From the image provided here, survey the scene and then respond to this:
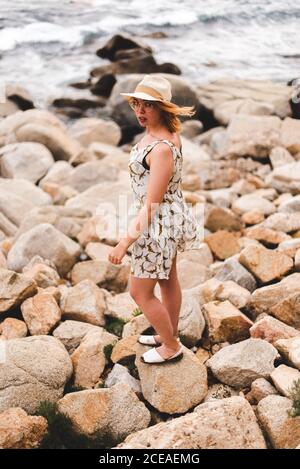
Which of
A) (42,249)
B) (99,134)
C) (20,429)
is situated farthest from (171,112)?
(99,134)

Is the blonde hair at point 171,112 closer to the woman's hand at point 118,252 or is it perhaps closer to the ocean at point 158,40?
the woman's hand at point 118,252

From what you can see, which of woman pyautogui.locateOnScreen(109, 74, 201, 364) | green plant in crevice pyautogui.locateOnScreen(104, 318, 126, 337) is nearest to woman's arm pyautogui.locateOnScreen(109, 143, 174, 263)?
woman pyautogui.locateOnScreen(109, 74, 201, 364)

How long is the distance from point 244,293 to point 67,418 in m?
2.20

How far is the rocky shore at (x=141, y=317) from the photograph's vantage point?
11.2 ft

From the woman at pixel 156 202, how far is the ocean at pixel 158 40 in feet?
18.0

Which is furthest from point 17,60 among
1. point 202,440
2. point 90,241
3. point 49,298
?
point 202,440

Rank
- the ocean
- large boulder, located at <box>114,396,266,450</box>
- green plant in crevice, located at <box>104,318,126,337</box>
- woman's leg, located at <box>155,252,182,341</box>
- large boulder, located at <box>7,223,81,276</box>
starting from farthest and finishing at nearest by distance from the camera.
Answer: the ocean
large boulder, located at <box>7,223,81,276</box>
green plant in crevice, located at <box>104,318,126,337</box>
woman's leg, located at <box>155,252,182,341</box>
large boulder, located at <box>114,396,266,450</box>

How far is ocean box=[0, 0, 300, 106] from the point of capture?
10.1 metres

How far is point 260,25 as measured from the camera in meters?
10.5

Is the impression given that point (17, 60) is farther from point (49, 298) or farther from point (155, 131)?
point (155, 131)

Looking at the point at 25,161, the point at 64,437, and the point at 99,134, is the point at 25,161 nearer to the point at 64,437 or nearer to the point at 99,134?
the point at 99,134

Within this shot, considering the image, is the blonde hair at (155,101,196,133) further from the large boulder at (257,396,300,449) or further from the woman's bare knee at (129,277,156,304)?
the large boulder at (257,396,300,449)

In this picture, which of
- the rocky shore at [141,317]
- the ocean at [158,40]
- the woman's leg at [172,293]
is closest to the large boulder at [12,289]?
the rocky shore at [141,317]

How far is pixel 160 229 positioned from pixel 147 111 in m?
0.76
